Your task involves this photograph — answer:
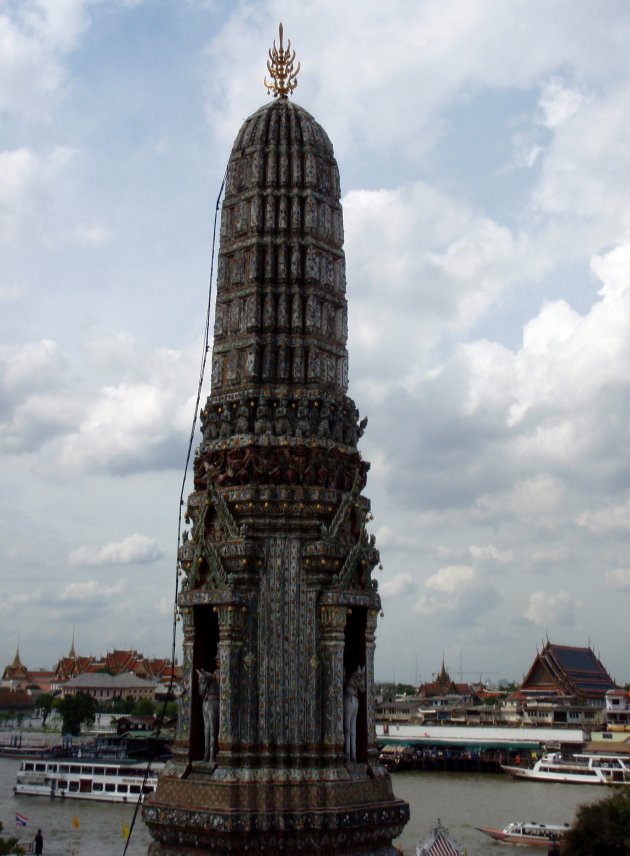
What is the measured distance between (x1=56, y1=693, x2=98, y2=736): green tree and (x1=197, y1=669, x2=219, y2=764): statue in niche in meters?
75.4

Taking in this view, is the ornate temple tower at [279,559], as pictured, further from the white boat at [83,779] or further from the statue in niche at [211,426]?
the white boat at [83,779]

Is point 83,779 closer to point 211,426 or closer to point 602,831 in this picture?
point 602,831

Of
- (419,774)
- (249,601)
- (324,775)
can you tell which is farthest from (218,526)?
(419,774)

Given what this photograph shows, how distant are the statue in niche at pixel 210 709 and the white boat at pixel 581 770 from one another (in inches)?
1853

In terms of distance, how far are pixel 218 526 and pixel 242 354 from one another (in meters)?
2.93

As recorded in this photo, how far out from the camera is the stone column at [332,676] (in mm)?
13930

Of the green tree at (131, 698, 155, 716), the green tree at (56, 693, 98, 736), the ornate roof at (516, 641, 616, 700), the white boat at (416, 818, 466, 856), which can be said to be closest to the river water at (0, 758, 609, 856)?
the white boat at (416, 818, 466, 856)

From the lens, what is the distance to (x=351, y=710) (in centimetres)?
1452

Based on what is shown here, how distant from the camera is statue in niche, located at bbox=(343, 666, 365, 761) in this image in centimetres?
1438

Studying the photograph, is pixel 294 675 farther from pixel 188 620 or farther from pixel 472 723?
pixel 472 723

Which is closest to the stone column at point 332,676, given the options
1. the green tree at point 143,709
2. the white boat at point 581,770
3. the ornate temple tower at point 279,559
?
the ornate temple tower at point 279,559

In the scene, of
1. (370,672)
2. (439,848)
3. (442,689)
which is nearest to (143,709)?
(442,689)

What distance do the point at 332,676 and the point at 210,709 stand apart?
1.88 metres

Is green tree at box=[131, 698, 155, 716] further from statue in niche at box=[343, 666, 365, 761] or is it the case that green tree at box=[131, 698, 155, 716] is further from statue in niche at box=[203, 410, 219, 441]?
statue in niche at box=[343, 666, 365, 761]
